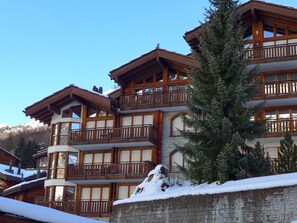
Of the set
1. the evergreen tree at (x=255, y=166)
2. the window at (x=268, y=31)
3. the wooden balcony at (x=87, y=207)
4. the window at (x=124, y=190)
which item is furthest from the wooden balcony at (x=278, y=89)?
the wooden balcony at (x=87, y=207)

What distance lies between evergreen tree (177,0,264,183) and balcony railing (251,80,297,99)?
19.1 ft

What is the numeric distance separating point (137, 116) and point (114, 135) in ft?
6.81

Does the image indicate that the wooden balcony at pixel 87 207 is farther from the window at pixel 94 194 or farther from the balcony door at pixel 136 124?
the balcony door at pixel 136 124

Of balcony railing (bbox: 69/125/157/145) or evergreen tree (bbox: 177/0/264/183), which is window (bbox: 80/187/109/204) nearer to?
balcony railing (bbox: 69/125/157/145)

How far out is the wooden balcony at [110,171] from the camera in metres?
30.4

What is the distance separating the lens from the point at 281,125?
28.3 m

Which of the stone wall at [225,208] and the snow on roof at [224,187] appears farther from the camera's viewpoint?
the snow on roof at [224,187]

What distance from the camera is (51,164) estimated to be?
34781 mm

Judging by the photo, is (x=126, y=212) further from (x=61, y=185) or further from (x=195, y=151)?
(x=61, y=185)

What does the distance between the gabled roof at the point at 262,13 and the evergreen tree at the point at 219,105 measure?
254 inches

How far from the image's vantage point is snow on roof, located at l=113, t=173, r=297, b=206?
16.6 metres

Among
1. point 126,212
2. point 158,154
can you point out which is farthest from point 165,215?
point 158,154

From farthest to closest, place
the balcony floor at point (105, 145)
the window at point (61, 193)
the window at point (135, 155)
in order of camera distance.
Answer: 1. the window at point (61, 193)
2. the window at point (135, 155)
3. the balcony floor at point (105, 145)

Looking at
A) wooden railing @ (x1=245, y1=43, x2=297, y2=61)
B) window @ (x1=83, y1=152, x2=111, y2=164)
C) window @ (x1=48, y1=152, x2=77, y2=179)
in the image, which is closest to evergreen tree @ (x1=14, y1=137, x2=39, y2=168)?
window @ (x1=48, y1=152, x2=77, y2=179)
